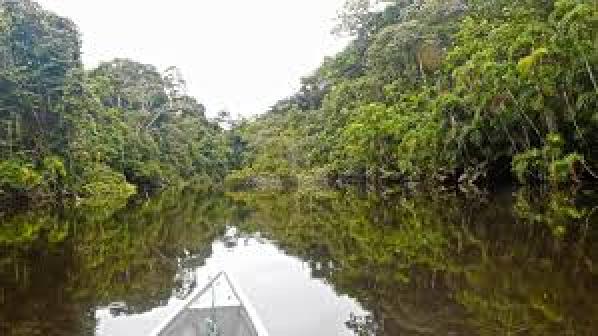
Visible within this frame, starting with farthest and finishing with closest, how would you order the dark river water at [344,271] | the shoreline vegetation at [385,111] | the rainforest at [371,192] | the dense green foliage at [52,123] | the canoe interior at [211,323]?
the dense green foliage at [52,123], the shoreline vegetation at [385,111], the rainforest at [371,192], the dark river water at [344,271], the canoe interior at [211,323]

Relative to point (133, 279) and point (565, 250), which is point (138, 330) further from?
point (565, 250)

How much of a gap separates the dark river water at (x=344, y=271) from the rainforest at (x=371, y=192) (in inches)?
2.5

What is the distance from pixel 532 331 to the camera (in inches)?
303

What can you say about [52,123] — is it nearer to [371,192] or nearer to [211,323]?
[371,192]

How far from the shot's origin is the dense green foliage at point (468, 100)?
26812 millimetres

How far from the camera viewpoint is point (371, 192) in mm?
40750

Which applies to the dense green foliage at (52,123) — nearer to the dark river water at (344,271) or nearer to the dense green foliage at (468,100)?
the dark river water at (344,271)

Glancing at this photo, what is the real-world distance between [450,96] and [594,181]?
836 centimetres

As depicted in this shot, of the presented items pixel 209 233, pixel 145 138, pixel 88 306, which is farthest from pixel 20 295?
pixel 145 138

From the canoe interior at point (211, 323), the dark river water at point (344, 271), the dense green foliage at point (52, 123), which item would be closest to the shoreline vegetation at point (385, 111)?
the dense green foliage at point (52, 123)

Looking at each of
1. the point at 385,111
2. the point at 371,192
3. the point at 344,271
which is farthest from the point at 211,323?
the point at 385,111

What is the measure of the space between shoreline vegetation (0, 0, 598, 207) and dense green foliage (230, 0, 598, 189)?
91 millimetres

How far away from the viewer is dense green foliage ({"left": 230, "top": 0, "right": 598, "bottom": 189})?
1056 inches

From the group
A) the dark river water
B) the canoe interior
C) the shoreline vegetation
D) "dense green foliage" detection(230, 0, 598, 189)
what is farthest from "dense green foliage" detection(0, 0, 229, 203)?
the canoe interior
